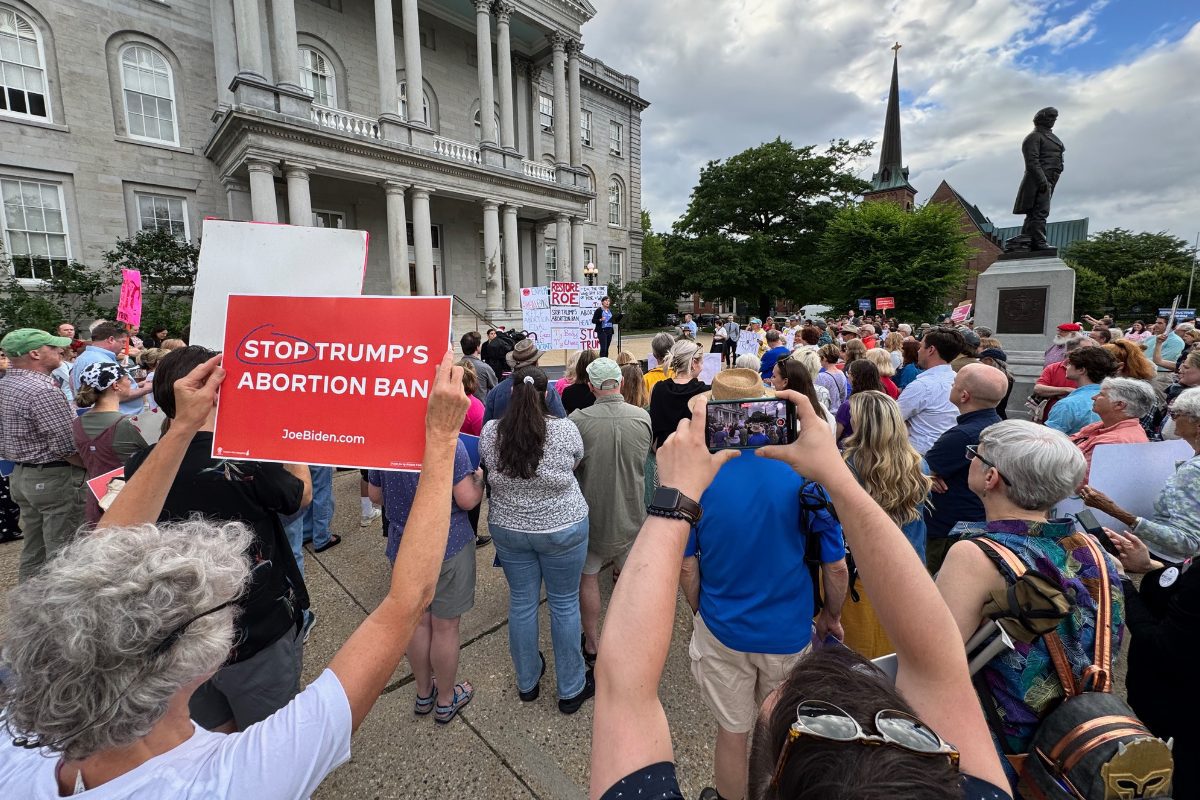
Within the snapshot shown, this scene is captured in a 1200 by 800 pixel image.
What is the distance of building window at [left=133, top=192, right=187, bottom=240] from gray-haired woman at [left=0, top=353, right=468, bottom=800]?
18.9 meters

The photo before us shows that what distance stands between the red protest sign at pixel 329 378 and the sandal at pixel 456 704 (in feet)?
6.25

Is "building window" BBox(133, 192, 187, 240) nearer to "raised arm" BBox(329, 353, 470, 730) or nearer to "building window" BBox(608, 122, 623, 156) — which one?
"raised arm" BBox(329, 353, 470, 730)

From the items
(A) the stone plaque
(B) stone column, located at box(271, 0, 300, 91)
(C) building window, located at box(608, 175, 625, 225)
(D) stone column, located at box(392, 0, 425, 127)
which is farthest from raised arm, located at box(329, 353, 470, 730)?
(C) building window, located at box(608, 175, 625, 225)

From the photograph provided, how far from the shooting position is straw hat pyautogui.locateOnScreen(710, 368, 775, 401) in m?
2.01

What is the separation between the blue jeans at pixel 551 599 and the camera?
2.86 m

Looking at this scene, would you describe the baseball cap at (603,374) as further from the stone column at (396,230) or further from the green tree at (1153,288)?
the green tree at (1153,288)

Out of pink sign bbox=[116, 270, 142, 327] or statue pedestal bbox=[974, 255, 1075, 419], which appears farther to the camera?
statue pedestal bbox=[974, 255, 1075, 419]

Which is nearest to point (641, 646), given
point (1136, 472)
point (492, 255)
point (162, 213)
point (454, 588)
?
point (454, 588)

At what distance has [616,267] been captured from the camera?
31734 millimetres

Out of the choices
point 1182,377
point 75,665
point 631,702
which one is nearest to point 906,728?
point 631,702

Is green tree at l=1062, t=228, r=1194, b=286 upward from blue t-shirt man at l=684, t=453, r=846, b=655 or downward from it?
upward

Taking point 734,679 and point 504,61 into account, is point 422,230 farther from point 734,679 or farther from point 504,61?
point 734,679

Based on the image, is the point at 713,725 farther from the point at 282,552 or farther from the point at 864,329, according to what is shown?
the point at 864,329

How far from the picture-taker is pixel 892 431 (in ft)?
8.66
